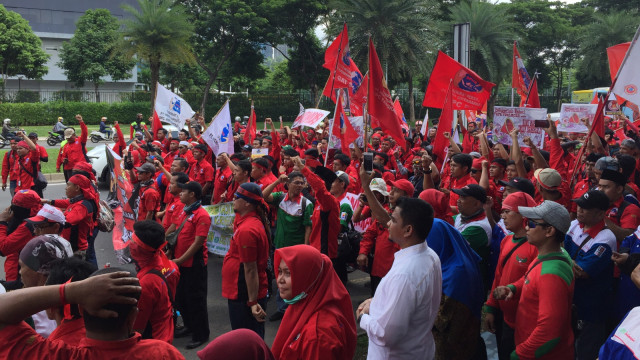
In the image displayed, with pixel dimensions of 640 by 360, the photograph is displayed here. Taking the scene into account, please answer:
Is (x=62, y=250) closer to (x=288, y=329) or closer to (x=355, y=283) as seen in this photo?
(x=288, y=329)

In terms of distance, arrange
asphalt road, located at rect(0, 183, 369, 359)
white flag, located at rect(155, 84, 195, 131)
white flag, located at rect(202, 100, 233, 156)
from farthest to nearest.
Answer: white flag, located at rect(155, 84, 195, 131) → white flag, located at rect(202, 100, 233, 156) → asphalt road, located at rect(0, 183, 369, 359)

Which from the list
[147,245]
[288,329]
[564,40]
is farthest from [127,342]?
[564,40]

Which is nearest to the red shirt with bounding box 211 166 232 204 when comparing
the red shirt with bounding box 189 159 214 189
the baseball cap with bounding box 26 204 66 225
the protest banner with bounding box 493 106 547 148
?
the red shirt with bounding box 189 159 214 189

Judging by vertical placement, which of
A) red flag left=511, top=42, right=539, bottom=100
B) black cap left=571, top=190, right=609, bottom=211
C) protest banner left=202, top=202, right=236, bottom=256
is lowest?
protest banner left=202, top=202, right=236, bottom=256

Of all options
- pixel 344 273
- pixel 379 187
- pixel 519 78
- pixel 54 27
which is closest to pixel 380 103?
pixel 379 187

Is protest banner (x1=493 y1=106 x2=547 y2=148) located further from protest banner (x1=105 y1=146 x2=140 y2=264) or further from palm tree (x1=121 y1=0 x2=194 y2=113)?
palm tree (x1=121 y1=0 x2=194 y2=113)

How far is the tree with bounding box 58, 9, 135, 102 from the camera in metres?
39.6

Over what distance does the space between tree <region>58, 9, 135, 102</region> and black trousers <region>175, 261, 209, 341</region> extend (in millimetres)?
36792

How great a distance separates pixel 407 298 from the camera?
2988mm

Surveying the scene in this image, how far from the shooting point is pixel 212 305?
22.8ft

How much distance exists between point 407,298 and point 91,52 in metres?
41.4

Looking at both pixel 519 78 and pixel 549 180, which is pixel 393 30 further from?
pixel 549 180

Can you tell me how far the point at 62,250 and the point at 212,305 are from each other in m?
3.10

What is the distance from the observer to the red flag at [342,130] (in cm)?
883
